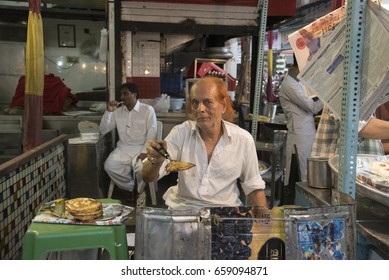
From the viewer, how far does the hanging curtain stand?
296cm

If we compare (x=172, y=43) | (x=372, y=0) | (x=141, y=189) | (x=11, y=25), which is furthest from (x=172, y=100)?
(x=372, y=0)

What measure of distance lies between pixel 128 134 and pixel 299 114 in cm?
217

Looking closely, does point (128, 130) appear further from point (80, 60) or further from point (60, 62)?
point (60, 62)

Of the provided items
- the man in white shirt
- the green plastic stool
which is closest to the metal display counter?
the man in white shirt

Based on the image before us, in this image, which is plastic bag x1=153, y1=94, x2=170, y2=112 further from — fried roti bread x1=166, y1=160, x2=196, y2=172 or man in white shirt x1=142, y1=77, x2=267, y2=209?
fried roti bread x1=166, y1=160, x2=196, y2=172

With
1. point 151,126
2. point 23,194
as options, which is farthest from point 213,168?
point 151,126

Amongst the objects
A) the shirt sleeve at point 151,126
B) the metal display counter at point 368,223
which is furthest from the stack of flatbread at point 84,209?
the shirt sleeve at point 151,126

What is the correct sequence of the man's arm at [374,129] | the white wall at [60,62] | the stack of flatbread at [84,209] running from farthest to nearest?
the white wall at [60,62] < the man's arm at [374,129] < the stack of flatbread at [84,209]

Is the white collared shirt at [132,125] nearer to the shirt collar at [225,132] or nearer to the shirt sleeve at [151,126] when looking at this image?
the shirt sleeve at [151,126]

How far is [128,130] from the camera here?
15.8 ft

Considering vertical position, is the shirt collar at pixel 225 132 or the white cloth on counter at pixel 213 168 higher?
the shirt collar at pixel 225 132

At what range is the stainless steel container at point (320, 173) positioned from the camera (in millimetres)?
2018

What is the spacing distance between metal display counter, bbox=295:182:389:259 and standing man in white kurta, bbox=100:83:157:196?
2937 mm

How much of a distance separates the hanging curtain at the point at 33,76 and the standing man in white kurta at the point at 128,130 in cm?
158
